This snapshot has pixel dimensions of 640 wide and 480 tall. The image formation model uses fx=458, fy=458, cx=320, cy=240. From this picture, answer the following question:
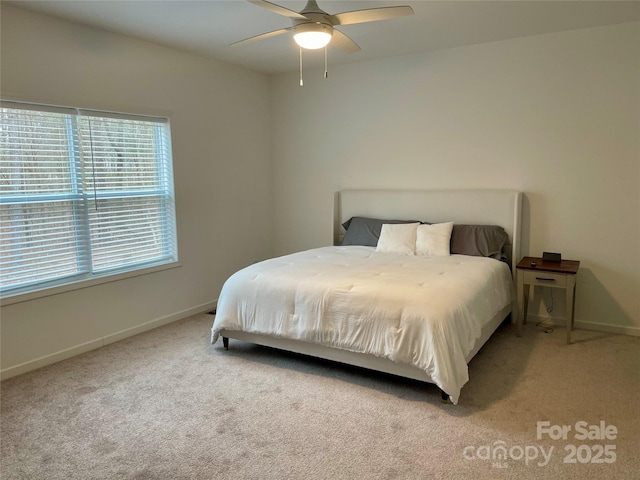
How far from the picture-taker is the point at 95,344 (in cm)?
370

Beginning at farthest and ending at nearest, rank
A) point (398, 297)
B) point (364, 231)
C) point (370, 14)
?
point (364, 231), point (398, 297), point (370, 14)

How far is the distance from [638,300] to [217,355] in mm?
3459

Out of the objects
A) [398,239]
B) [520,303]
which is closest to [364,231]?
[398,239]

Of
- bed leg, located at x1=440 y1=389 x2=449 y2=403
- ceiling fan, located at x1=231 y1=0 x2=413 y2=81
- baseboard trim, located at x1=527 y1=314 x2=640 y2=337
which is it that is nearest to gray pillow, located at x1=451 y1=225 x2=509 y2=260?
baseboard trim, located at x1=527 y1=314 x2=640 y2=337

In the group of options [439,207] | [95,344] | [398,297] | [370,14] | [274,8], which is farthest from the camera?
[439,207]

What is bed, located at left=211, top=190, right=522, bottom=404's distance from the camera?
273cm

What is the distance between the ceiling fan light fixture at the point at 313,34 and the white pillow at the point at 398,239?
6.50ft

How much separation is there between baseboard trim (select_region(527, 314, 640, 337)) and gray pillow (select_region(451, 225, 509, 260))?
737 millimetres

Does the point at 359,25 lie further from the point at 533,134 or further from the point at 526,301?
the point at 526,301

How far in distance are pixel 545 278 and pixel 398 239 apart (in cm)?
128

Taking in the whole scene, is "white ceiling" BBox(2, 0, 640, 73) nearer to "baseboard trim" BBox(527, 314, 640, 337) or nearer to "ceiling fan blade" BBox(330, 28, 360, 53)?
"ceiling fan blade" BBox(330, 28, 360, 53)

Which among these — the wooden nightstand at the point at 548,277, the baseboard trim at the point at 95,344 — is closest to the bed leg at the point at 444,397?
the wooden nightstand at the point at 548,277

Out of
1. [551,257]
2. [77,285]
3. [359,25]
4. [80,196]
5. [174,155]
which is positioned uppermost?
[359,25]

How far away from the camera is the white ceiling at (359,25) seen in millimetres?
3146
